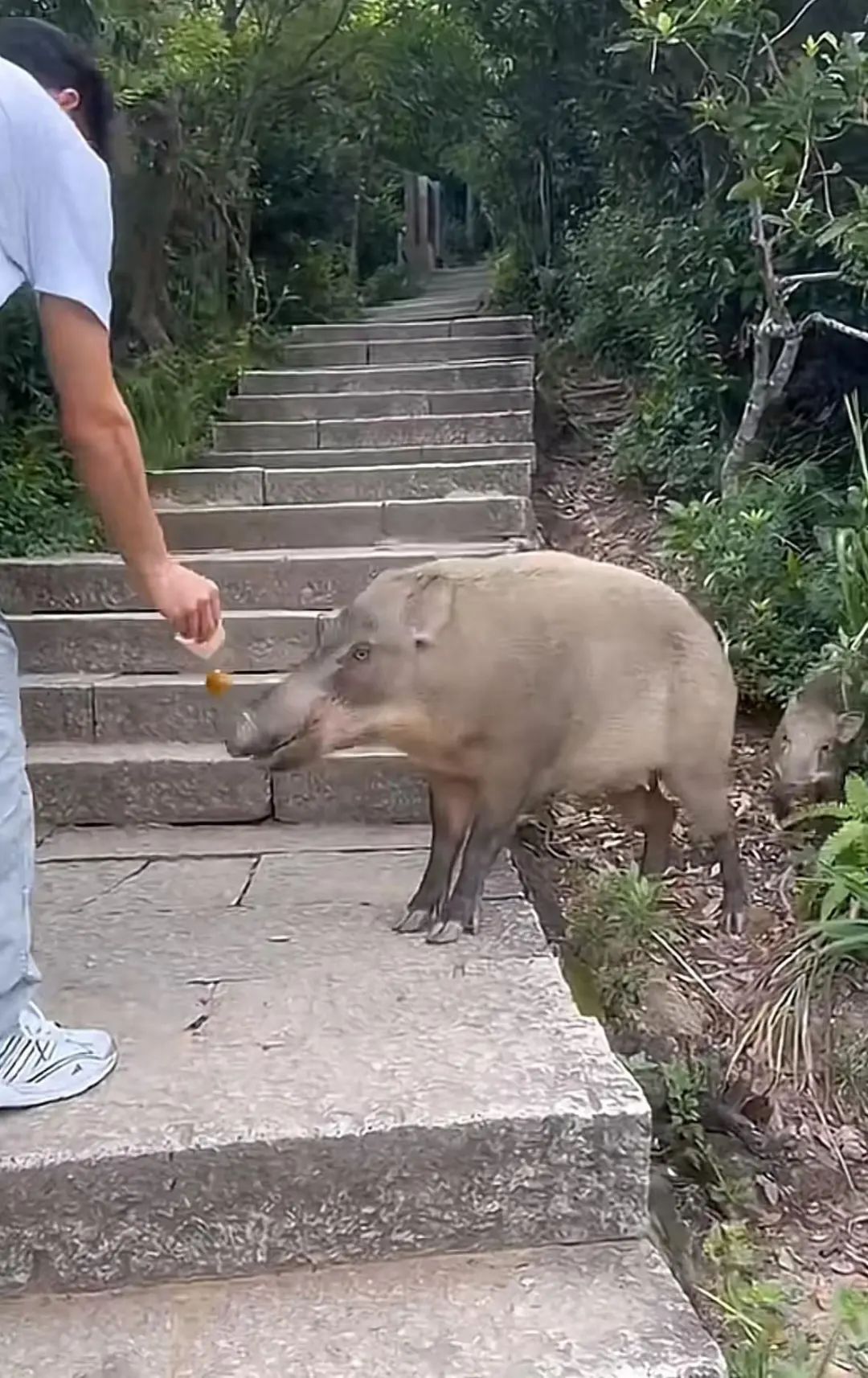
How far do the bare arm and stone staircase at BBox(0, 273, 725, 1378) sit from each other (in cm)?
72

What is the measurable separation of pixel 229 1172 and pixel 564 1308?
49 cm

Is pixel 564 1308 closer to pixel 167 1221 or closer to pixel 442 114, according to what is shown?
pixel 167 1221

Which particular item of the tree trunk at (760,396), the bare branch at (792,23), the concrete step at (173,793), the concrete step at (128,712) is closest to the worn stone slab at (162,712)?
the concrete step at (128,712)

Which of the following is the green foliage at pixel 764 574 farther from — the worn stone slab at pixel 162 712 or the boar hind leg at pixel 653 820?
the worn stone slab at pixel 162 712

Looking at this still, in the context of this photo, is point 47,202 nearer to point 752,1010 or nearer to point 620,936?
point 620,936

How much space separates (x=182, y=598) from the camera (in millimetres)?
2135

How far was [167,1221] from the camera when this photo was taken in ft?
6.54

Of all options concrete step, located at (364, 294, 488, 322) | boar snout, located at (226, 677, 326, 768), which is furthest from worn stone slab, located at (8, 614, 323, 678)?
concrete step, located at (364, 294, 488, 322)

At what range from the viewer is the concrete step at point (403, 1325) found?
1790 mm

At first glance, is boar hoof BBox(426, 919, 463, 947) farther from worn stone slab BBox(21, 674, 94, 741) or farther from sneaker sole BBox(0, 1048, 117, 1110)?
worn stone slab BBox(21, 674, 94, 741)

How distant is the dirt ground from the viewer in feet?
8.91

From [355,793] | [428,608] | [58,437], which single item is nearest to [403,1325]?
[428,608]

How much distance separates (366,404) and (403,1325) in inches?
233

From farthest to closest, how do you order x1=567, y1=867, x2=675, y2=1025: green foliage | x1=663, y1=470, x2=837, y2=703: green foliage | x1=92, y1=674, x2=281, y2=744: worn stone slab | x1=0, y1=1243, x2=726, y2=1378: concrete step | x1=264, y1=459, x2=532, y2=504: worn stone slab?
x1=264, y1=459, x2=532, y2=504: worn stone slab → x1=663, y1=470, x2=837, y2=703: green foliage → x1=92, y1=674, x2=281, y2=744: worn stone slab → x1=567, y1=867, x2=675, y2=1025: green foliage → x1=0, y1=1243, x2=726, y2=1378: concrete step
